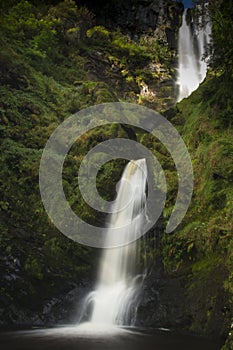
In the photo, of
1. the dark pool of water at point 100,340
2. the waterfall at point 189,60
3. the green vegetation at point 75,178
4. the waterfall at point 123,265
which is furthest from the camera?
the waterfall at point 189,60

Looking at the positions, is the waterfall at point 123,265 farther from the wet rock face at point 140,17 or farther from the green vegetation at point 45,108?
the wet rock face at point 140,17

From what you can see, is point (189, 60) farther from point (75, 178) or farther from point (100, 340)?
point (100, 340)

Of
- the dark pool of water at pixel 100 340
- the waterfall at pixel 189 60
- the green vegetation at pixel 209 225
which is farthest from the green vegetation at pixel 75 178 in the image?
the waterfall at pixel 189 60

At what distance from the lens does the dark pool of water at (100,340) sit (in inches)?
255

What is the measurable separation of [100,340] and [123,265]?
10.4 ft

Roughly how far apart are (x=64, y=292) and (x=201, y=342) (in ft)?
12.1

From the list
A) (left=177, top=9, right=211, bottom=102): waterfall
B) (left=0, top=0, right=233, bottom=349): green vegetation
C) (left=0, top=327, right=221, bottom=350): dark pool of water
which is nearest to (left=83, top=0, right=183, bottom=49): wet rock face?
(left=177, top=9, right=211, bottom=102): waterfall

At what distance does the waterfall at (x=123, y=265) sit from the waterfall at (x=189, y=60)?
11.5 m

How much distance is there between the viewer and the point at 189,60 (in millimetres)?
24906

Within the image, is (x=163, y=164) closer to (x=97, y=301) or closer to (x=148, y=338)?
(x=97, y=301)

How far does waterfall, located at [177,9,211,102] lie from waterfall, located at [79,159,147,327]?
11540mm

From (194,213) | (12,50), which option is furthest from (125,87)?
(194,213)

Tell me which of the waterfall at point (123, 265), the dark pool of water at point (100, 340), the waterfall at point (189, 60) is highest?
the waterfall at point (189, 60)

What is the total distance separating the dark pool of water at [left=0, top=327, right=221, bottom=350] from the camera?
6.48m
